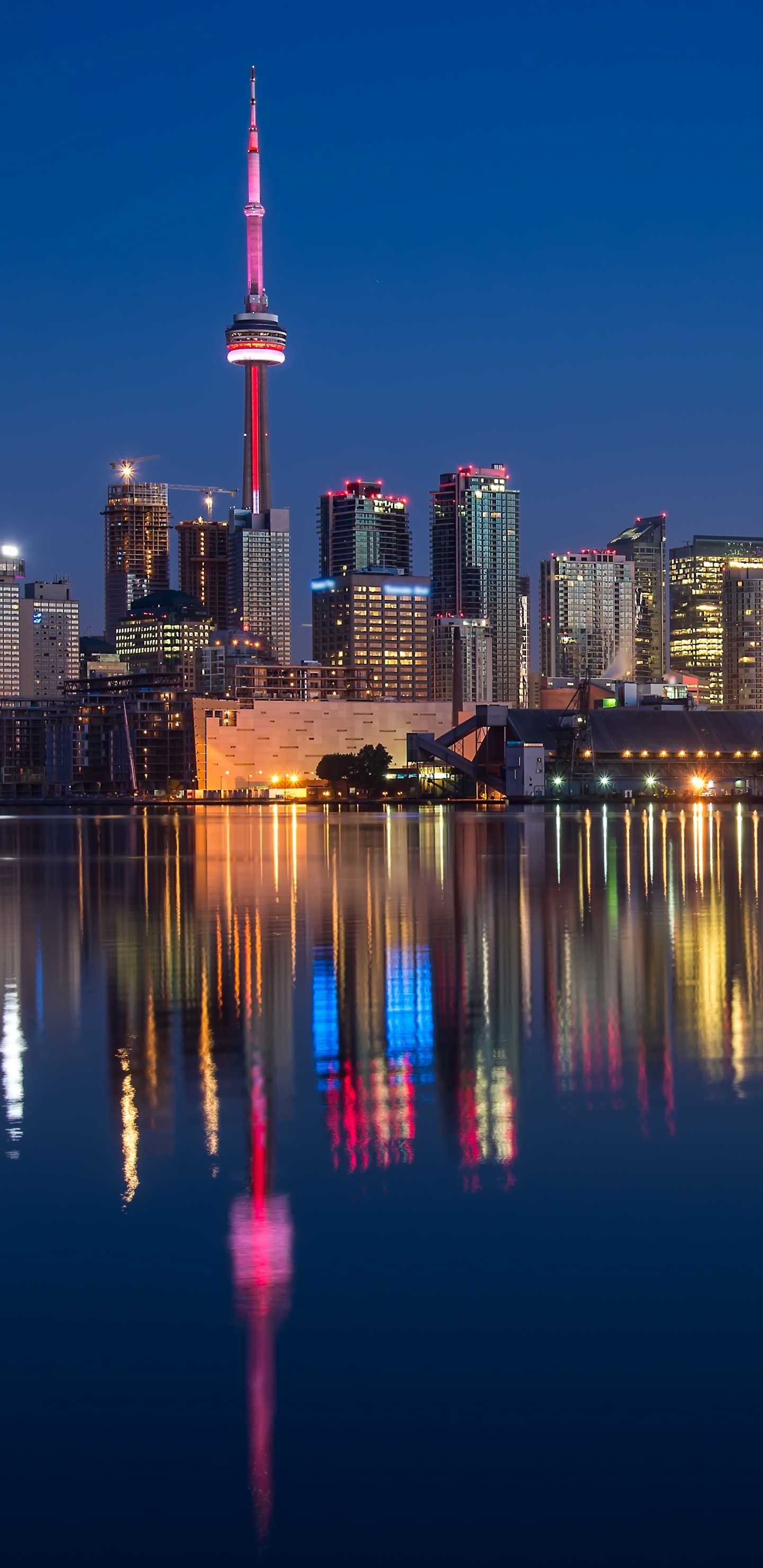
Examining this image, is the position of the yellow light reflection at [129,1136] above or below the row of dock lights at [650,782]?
below

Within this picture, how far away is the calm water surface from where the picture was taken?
6.45m

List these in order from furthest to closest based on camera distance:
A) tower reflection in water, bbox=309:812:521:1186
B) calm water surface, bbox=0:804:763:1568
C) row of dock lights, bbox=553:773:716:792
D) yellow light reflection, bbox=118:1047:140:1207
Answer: row of dock lights, bbox=553:773:716:792 → tower reflection in water, bbox=309:812:521:1186 → yellow light reflection, bbox=118:1047:140:1207 → calm water surface, bbox=0:804:763:1568

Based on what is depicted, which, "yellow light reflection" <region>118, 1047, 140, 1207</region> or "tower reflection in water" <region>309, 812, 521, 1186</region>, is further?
"tower reflection in water" <region>309, 812, 521, 1186</region>

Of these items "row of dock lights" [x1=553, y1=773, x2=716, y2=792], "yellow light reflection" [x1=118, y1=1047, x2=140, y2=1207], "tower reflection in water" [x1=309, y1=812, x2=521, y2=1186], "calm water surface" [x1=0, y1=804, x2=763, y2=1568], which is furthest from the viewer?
"row of dock lights" [x1=553, y1=773, x2=716, y2=792]

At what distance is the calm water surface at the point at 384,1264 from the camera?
6.45 metres

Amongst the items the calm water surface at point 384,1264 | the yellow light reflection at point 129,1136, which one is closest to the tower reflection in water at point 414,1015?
the calm water surface at point 384,1264

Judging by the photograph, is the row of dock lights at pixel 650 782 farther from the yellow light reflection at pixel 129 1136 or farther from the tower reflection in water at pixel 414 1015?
the yellow light reflection at pixel 129 1136

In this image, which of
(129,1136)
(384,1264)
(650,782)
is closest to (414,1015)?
(129,1136)

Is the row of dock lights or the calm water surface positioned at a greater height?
the row of dock lights

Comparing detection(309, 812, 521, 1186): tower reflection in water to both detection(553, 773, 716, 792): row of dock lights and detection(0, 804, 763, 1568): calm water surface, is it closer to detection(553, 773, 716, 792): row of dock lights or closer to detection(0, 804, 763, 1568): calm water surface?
detection(0, 804, 763, 1568): calm water surface

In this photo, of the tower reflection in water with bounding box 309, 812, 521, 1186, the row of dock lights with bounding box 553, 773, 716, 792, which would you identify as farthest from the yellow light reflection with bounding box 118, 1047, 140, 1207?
the row of dock lights with bounding box 553, 773, 716, 792

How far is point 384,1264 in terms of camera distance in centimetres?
908

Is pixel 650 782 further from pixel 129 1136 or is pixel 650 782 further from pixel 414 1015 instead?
pixel 129 1136

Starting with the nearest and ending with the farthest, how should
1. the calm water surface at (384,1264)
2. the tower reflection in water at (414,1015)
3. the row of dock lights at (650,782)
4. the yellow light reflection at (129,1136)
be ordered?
→ 1. the calm water surface at (384,1264)
2. the yellow light reflection at (129,1136)
3. the tower reflection in water at (414,1015)
4. the row of dock lights at (650,782)
